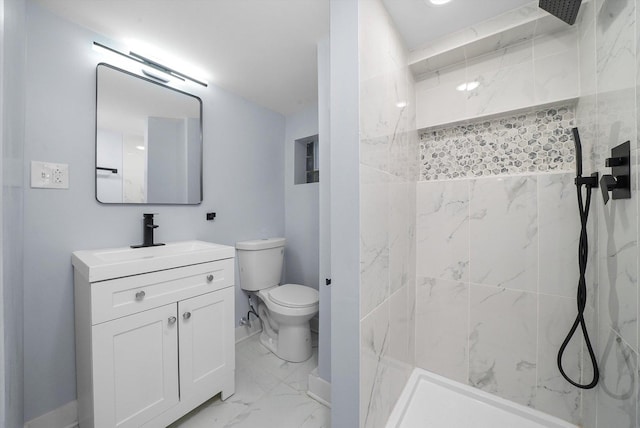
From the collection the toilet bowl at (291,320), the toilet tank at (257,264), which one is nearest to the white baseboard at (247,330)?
the toilet bowl at (291,320)

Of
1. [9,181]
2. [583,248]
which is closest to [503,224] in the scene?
[583,248]

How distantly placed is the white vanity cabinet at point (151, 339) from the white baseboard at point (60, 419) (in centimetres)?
10

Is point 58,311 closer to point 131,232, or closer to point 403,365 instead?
point 131,232

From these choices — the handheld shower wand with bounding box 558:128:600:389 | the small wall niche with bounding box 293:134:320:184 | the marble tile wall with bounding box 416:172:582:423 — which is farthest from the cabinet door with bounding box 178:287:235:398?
the handheld shower wand with bounding box 558:128:600:389

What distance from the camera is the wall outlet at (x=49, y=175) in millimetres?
1162

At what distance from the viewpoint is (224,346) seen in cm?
141

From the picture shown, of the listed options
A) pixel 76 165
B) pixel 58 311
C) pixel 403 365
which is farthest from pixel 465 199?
pixel 58 311

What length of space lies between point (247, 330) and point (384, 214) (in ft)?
5.76

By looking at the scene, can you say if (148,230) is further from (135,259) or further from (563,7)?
(563,7)

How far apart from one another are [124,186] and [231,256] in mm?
795

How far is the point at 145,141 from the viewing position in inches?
62.1

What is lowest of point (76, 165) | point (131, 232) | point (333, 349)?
point (333, 349)

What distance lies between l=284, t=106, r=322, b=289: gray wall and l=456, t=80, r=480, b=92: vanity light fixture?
1.23 metres

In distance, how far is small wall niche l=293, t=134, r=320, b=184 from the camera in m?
2.41
